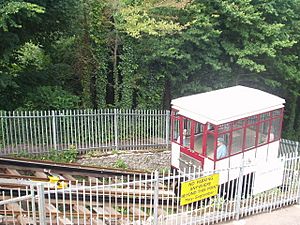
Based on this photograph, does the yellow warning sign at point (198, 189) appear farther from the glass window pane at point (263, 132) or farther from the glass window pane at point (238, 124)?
the glass window pane at point (263, 132)

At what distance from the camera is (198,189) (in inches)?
344

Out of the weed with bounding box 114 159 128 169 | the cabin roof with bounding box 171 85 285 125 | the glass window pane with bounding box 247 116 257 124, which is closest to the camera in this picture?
the cabin roof with bounding box 171 85 285 125

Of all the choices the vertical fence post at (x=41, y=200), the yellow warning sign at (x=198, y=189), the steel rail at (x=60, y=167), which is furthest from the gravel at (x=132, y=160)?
the vertical fence post at (x=41, y=200)

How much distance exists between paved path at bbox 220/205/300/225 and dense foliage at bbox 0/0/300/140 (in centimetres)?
830

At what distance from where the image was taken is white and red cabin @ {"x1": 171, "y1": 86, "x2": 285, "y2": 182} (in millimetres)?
11469

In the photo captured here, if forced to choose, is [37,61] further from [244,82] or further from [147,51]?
[244,82]

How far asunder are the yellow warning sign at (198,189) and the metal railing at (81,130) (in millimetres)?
7041

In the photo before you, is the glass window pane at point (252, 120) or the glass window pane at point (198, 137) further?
the glass window pane at point (252, 120)

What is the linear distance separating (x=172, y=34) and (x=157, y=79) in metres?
2.14

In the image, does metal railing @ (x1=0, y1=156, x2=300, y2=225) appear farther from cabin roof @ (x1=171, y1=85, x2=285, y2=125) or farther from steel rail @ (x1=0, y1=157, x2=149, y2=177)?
steel rail @ (x1=0, y1=157, x2=149, y2=177)

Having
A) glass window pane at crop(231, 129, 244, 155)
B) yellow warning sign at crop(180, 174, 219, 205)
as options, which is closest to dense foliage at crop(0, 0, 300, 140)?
glass window pane at crop(231, 129, 244, 155)

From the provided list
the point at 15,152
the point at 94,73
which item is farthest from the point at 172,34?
the point at 15,152

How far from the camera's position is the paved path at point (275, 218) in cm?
959

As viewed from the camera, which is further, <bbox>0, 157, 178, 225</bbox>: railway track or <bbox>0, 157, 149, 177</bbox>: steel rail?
<bbox>0, 157, 149, 177</bbox>: steel rail
